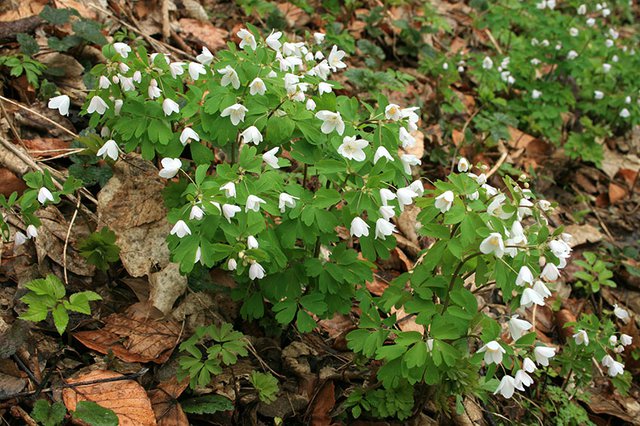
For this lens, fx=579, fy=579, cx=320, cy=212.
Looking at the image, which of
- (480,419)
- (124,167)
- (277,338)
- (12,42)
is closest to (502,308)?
(480,419)

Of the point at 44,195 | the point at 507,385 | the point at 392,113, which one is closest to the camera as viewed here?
the point at 507,385

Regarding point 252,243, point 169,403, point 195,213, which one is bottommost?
point 169,403

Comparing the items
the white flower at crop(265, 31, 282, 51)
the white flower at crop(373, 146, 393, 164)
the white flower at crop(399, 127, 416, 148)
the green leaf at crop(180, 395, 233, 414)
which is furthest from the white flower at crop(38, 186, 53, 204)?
the white flower at crop(399, 127, 416, 148)

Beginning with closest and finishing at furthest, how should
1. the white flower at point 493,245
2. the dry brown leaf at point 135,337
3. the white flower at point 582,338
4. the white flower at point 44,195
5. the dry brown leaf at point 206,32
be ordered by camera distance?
the white flower at point 493,245 → the white flower at point 44,195 → the dry brown leaf at point 135,337 → the white flower at point 582,338 → the dry brown leaf at point 206,32

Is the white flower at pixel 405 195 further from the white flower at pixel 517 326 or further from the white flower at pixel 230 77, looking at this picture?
the white flower at pixel 230 77

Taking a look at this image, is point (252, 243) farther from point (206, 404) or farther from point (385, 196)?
point (206, 404)

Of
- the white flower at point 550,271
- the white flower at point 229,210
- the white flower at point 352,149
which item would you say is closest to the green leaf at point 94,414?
the white flower at point 229,210

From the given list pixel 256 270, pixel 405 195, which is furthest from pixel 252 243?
pixel 405 195
